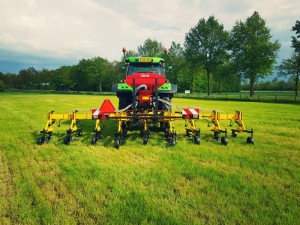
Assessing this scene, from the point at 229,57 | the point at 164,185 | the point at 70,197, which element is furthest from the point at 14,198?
the point at 229,57

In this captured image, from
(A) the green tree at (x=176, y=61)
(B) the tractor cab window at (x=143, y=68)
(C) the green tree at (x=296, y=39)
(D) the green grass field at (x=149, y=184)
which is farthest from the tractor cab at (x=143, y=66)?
(A) the green tree at (x=176, y=61)

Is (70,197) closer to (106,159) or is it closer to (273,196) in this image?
(106,159)

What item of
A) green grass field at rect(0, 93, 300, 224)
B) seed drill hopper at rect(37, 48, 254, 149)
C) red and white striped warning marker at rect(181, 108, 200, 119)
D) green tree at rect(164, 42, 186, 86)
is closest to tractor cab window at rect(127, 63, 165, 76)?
seed drill hopper at rect(37, 48, 254, 149)

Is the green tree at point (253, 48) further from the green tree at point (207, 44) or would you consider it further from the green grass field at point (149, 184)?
the green grass field at point (149, 184)

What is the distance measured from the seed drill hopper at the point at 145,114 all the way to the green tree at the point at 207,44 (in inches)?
1531

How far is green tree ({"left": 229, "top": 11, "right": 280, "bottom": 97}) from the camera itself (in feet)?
134

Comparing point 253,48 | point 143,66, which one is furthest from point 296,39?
point 143,66

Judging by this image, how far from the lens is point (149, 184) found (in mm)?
4430

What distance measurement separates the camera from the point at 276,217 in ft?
11.1

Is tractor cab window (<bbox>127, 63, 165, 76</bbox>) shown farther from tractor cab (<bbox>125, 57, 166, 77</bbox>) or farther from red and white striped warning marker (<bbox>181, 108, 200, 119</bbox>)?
red and white striped warning marker (<bbox>181, 108, 200, 119</bbox>)

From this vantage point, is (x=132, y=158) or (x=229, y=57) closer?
(x=132, y=158)

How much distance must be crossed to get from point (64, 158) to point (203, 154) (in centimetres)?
357

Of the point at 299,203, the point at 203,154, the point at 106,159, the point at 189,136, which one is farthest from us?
the point at 189,136

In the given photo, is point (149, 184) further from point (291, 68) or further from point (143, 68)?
point (291, 68)
